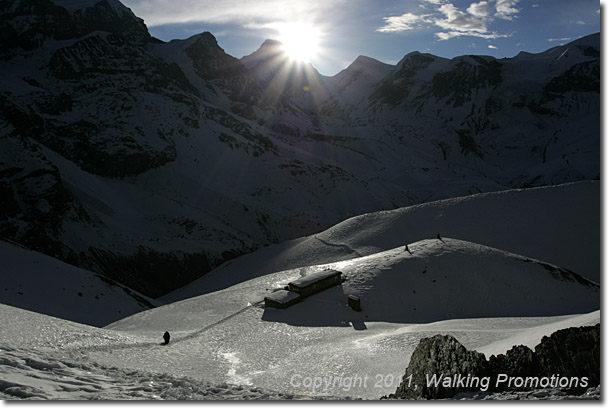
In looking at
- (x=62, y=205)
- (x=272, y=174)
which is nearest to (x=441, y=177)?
(x=272, y=174)

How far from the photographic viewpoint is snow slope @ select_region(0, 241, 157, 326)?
36.7 metres

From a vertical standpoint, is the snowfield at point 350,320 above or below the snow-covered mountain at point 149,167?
below

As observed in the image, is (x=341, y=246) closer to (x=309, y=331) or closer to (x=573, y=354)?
(x=309, y=331)

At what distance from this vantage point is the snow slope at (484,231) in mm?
43062

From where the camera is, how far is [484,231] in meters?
47.7

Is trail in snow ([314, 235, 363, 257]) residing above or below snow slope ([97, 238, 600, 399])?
above

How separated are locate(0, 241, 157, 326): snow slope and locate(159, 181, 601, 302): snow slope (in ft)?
36.8

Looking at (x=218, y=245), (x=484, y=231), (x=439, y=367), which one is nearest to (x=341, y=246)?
(x=484, y=231)

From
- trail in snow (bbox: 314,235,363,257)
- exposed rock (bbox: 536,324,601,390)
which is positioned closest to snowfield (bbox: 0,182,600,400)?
trail in snow (bbox: 314,235,363,257)

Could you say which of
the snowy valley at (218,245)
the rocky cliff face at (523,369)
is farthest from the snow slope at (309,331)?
the rocky cliff face at (523,369)

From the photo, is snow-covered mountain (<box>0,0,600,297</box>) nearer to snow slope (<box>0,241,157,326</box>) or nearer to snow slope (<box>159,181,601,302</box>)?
snow slope (<box>0,241,157,326</box>)

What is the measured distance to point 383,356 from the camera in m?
16.1

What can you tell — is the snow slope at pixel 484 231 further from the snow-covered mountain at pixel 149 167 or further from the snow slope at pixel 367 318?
the snow-covered mountain at pixel 149 167

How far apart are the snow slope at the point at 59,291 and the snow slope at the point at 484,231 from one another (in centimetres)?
1121
